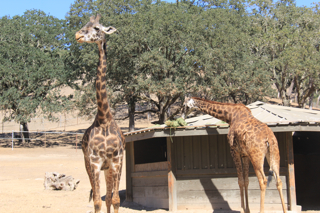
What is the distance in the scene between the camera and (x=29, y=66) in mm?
29969

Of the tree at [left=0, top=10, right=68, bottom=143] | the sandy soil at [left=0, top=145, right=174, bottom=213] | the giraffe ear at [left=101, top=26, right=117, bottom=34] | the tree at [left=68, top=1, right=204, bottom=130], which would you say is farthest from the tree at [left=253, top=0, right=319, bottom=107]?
the giraffe ear at [left=101, top=26, right=117, bottom=34]

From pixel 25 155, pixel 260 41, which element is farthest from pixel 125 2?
pixel 25 155

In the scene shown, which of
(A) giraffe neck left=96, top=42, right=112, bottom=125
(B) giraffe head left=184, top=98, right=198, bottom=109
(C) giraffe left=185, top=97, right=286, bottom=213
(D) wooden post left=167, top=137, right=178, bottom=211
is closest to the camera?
(A) giraffe neck left=96, top=42, right=112, bottom=125

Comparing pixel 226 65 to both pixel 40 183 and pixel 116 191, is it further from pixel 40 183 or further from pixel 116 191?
pixel 116 191

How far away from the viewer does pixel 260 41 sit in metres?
31.7

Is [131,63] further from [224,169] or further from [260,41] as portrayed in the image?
[224,169]

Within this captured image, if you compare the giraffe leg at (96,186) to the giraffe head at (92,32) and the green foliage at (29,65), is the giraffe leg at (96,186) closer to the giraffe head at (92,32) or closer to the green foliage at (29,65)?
the giraffe head at (92,32)

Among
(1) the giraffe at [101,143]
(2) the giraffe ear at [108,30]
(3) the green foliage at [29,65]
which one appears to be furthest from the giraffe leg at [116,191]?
(3) the green foliage at [29,65]

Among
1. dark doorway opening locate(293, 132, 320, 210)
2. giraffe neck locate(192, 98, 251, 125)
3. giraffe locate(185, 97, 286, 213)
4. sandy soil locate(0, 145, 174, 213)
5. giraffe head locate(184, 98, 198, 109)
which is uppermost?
giraffe head locate(184, 98, 198, 109)

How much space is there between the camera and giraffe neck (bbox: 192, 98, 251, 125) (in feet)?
31.7

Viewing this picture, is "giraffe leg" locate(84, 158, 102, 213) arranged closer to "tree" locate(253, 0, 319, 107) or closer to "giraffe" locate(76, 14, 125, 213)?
"giraffe" locate(76, 14, 125, 213)

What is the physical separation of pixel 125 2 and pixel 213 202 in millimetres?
22843

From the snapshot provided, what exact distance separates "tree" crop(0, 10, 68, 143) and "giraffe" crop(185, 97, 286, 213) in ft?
71.4

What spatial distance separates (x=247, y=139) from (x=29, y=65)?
25.8 m
